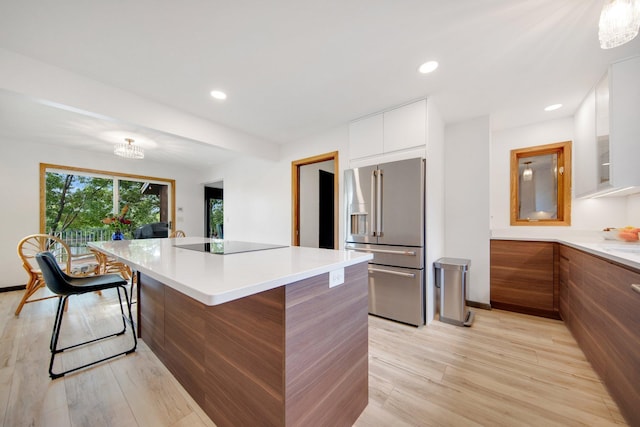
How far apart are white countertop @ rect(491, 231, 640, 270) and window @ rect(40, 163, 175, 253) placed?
5001mm

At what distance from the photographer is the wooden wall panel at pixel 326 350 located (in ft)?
2.94

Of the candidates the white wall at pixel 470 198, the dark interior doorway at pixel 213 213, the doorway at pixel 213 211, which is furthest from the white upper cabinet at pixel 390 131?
the dark interior doorway at pixel 213 213

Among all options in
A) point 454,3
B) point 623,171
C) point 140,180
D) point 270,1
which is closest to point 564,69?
point 623,171

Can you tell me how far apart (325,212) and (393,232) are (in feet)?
6.33

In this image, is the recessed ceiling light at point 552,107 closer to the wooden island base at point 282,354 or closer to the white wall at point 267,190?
the white wall at point 267,190

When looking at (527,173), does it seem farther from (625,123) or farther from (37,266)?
(37,266)

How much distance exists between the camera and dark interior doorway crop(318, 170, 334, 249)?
13.6ft

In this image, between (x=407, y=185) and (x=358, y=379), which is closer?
(x=358, y=379)

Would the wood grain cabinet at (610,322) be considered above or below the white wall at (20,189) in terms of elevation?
below

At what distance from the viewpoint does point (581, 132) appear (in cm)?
249

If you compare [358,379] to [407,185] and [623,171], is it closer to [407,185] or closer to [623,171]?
[407,185]

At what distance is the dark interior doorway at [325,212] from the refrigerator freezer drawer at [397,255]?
5.02 ft

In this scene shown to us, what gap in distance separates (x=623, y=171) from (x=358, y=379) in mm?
2497

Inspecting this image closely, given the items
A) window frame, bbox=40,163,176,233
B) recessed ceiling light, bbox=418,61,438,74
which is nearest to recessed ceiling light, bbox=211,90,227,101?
recessed ceiling light, bbox=418,61,438,74
